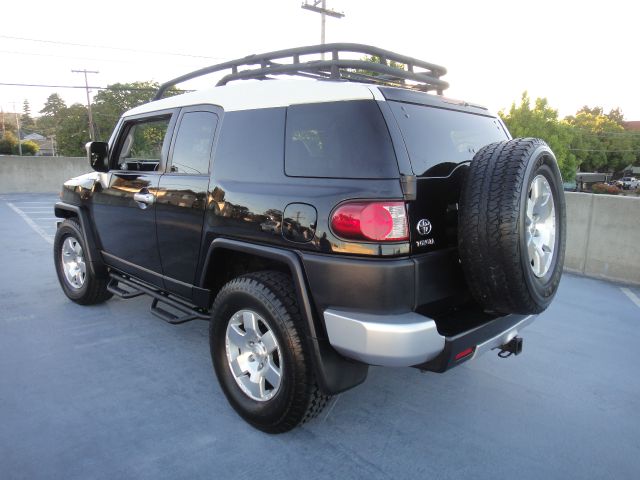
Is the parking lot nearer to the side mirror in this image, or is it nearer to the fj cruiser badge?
the fj cruiser badge

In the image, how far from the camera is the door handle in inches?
130

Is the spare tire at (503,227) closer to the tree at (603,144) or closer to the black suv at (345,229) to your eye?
the black suv at (345,229)

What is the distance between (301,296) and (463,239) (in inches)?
33.5

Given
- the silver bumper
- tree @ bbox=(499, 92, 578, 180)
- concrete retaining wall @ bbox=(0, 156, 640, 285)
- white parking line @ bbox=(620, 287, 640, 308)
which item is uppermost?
tree @ bbox=(499, 92, 578, 180)

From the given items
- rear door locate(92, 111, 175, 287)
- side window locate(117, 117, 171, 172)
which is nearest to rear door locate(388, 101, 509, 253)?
rear door locate(92, 111, 175, 287)

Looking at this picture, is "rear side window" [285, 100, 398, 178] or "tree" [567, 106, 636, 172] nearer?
"rear side window" [285, 100, 398, 178]

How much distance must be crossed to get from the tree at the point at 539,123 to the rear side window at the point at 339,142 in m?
47.6

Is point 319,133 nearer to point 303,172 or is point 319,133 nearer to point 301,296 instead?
point 303,172

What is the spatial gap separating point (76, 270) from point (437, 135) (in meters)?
3.84

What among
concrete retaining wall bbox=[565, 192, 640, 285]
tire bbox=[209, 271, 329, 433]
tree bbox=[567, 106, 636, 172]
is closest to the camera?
tire bbox=[209, 271, 329, 433]

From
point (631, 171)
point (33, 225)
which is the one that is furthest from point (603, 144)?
point (33, 225)

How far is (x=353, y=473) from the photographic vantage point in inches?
88.7

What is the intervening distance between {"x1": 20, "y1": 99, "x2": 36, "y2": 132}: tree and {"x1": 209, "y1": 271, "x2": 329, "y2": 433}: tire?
148 meters

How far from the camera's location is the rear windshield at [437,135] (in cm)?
231
